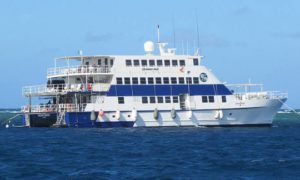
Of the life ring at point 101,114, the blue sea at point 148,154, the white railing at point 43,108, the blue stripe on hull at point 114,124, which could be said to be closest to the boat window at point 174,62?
the blue sea at point 148,154

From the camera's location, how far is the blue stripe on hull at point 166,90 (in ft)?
171

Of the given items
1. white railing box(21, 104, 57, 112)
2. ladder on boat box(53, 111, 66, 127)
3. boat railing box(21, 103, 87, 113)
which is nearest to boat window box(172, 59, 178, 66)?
boat railing box(21, 103, 87, 113)

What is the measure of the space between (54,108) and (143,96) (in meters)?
7.06

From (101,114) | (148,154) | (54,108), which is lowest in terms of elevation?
(148,154)

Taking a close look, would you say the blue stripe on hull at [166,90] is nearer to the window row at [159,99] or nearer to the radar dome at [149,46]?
the window row at [159,99]

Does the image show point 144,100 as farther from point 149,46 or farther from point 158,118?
point 149,46

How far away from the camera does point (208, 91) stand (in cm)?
5425

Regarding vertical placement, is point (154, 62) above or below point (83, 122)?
above

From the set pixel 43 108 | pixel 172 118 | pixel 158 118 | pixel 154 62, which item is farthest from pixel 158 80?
pixel 43 108

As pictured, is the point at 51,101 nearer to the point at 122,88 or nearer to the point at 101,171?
the point at 122,88

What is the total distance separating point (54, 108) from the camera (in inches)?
2116

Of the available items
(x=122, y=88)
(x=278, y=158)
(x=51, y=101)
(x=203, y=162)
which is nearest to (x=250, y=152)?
(x=278, y=158)

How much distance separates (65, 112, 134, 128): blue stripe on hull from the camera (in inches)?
2042

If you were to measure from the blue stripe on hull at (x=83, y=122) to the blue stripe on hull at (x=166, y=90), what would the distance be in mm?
2233
